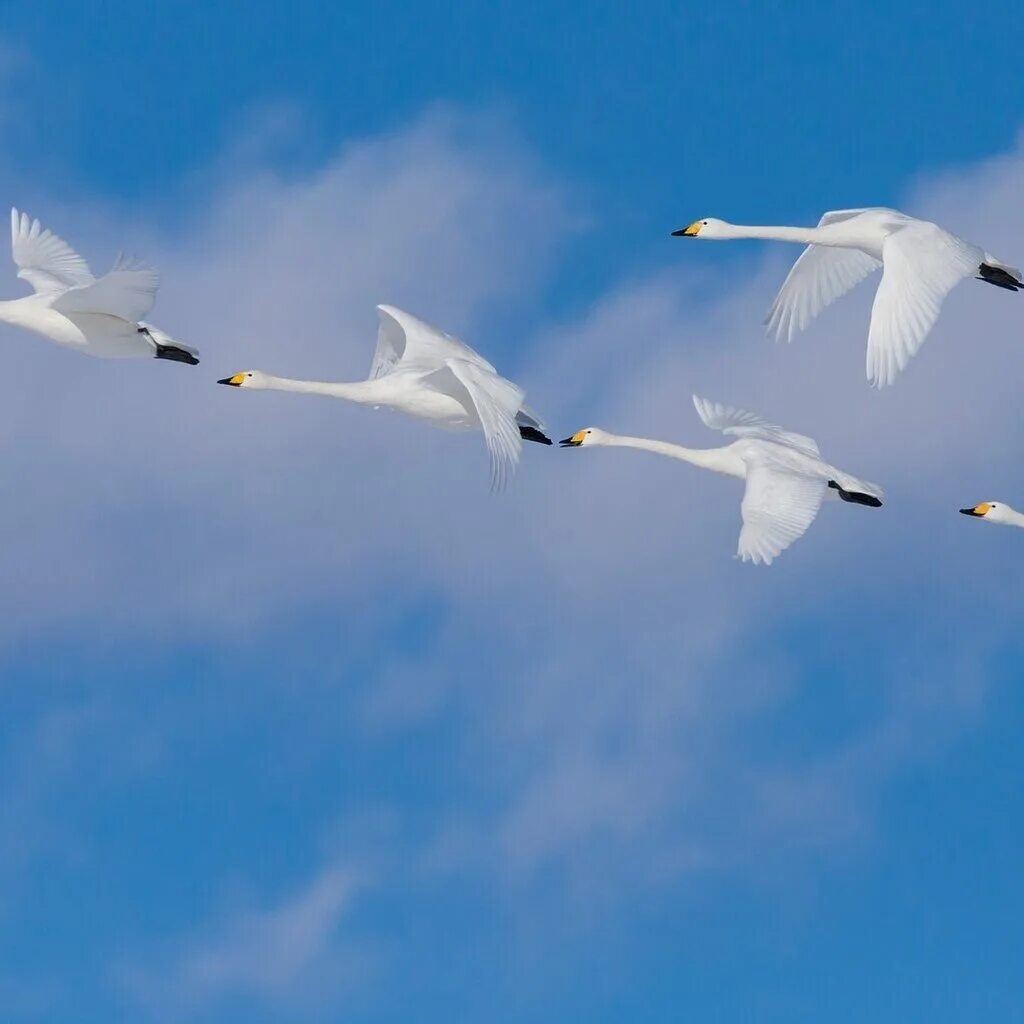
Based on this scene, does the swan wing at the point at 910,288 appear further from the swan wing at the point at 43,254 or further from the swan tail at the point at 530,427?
A: the swan wing at the point at 43,254

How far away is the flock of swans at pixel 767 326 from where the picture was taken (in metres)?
25.4

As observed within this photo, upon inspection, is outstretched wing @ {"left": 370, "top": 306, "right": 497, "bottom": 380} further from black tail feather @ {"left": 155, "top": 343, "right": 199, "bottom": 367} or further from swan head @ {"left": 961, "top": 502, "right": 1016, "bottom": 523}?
swan head @ {"left": 961, "top": 502, "right": 1016, "bottom": 523}

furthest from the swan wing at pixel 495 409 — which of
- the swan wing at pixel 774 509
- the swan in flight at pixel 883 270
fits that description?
the swan in flight at pixel 883 270

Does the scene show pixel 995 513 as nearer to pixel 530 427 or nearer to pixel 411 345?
pixel 530 427

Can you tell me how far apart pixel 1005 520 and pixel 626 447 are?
476cm

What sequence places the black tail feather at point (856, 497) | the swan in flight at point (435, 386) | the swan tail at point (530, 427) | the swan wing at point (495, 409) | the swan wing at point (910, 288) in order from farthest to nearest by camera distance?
1. the black tail feather at point (856, 497)
2. the swan tail at point (530, 427)
3. the swan wing at point (910, 288)
4. the swan in flight at point (435, 386)
5. the swan wing at point (495, 409)

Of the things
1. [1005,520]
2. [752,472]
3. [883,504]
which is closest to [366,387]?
[752,472]

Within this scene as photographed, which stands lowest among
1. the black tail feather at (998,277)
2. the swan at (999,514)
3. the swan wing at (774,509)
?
the swan wing at (774,509)

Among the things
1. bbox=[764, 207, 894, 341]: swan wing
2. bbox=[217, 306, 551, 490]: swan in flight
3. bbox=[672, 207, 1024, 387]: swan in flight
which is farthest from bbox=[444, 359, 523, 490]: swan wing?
bbox=[764, 207, 894, 341]: swan wing

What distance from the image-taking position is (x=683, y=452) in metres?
29.8

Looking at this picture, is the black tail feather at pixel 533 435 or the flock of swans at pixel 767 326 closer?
the flock of swans at pixel 767 326

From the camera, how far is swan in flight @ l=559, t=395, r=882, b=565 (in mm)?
25734

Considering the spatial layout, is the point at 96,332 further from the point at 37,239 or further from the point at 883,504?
the point at 883,504

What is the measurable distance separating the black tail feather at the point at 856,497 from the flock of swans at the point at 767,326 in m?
0.02
